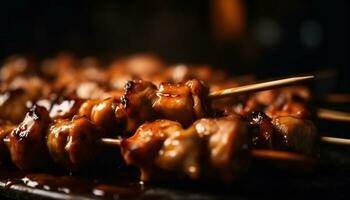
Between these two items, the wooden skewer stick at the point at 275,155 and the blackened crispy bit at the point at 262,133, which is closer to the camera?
the wooden skewer stick at the point at 275,155

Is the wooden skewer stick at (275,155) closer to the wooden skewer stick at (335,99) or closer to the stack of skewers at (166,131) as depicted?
the stack of skewers at (166,131)

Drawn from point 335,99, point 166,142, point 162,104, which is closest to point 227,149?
point 166,142

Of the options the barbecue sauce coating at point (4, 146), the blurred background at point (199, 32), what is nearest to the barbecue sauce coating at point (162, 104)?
the barbecue sauce coating at point (4, 146)

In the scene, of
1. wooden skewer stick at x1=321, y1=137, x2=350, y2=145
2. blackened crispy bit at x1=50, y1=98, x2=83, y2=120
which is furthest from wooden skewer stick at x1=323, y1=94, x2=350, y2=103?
blackened crispy bit at x1=50, y1=98, x2=83, y2=120

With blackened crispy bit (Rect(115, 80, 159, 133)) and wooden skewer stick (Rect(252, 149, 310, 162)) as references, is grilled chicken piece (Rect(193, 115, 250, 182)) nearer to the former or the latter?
wooden skewer stick (Rect(252, 149, 310, 162))

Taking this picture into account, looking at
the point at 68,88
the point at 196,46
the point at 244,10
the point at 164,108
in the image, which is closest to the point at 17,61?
the point at 68,88

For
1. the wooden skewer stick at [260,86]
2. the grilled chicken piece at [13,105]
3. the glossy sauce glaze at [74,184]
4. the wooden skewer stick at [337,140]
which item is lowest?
the glossy sauce glaze at [74,184]

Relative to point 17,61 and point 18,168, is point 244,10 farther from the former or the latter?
point 18,168
